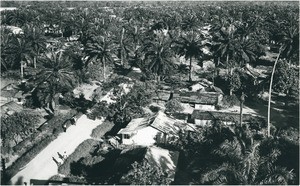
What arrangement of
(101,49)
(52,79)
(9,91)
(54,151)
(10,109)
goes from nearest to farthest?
(54,151) < (52,79) < (10,109) < (9,91) < (101,49)

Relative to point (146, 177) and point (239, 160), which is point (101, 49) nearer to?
point (146, 177)

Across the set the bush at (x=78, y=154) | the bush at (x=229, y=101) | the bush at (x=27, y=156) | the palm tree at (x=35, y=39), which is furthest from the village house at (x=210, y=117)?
the palm tree at (x=35, y=39)

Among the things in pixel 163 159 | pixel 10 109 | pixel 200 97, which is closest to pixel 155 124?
pixel 163 159

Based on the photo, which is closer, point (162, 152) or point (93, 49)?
point (162, 152)

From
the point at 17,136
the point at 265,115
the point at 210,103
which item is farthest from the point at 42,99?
the point at 265,115

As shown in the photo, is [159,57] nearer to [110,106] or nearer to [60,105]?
[110,106]

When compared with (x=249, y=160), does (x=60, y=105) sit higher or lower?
lower

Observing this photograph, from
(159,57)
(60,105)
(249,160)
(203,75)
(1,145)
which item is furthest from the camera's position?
(203,75)

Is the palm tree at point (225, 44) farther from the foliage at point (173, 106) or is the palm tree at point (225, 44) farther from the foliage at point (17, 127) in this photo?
the foliage at point (17, 127)
